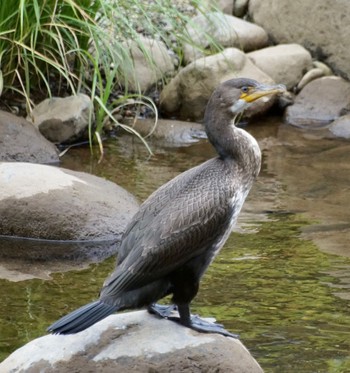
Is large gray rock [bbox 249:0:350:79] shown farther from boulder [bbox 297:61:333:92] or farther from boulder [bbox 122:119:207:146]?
boulder [bbox 122:119:207:146]

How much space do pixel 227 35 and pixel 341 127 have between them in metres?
1.89

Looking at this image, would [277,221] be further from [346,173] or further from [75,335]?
[75,335]

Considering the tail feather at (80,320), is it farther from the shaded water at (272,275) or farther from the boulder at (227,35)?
the boulder at (227,35)

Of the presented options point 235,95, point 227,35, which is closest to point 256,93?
point 235,95

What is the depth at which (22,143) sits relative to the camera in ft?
30.8

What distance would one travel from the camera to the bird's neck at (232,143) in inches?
201

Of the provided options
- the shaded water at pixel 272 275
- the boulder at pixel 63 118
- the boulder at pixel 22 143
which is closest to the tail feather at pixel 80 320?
the shaded water at pixel 272 275

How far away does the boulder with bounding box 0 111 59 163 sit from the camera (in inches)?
364

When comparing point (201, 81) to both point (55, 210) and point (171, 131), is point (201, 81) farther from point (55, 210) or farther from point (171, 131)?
point (55, 210)

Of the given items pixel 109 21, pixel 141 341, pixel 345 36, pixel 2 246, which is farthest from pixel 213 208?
pixel 345 36

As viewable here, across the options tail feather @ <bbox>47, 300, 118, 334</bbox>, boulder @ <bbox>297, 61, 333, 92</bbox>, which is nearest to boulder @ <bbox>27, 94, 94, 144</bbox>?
boulder @ <bbox>297, 61, 333, 92</bbox>

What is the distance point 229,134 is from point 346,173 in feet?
14.5

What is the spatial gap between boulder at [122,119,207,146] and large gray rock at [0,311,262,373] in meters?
5.59

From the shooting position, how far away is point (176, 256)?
4.85 meters
